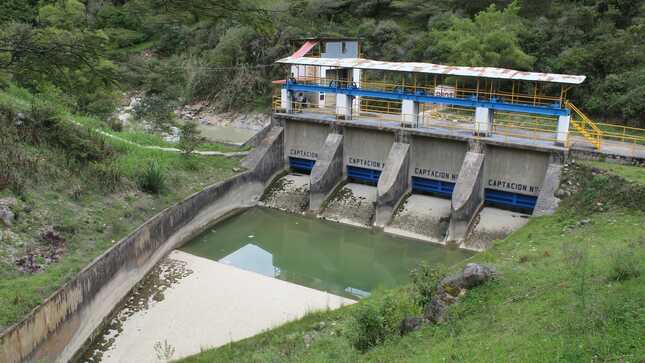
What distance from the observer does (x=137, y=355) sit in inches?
476

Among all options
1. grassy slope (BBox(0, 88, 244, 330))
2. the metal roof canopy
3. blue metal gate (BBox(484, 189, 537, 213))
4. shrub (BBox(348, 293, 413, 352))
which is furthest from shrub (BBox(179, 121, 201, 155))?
shrub (BBox(348, 293, 413, 352))

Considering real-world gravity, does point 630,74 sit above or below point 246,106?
above

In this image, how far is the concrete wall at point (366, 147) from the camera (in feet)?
69.9

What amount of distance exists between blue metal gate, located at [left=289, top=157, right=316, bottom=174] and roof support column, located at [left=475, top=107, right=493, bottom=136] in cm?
711

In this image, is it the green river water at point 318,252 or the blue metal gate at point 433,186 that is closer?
the green river water at point 318,252

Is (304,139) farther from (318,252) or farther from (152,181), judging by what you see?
(152,181)

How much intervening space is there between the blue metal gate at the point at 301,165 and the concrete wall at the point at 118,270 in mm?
930

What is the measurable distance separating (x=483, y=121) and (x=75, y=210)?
521 inches

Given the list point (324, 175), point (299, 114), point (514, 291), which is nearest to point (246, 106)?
point (299, 114)

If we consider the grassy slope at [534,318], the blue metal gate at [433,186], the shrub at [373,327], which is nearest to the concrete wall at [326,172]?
the blue metal gate at [433,186]

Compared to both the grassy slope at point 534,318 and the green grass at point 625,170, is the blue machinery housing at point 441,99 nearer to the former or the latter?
the green grass at point 625,170

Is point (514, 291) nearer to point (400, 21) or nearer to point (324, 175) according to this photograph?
point (324, 175)

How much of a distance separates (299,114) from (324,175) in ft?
12.2

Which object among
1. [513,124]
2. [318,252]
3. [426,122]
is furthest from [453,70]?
[318,252]
